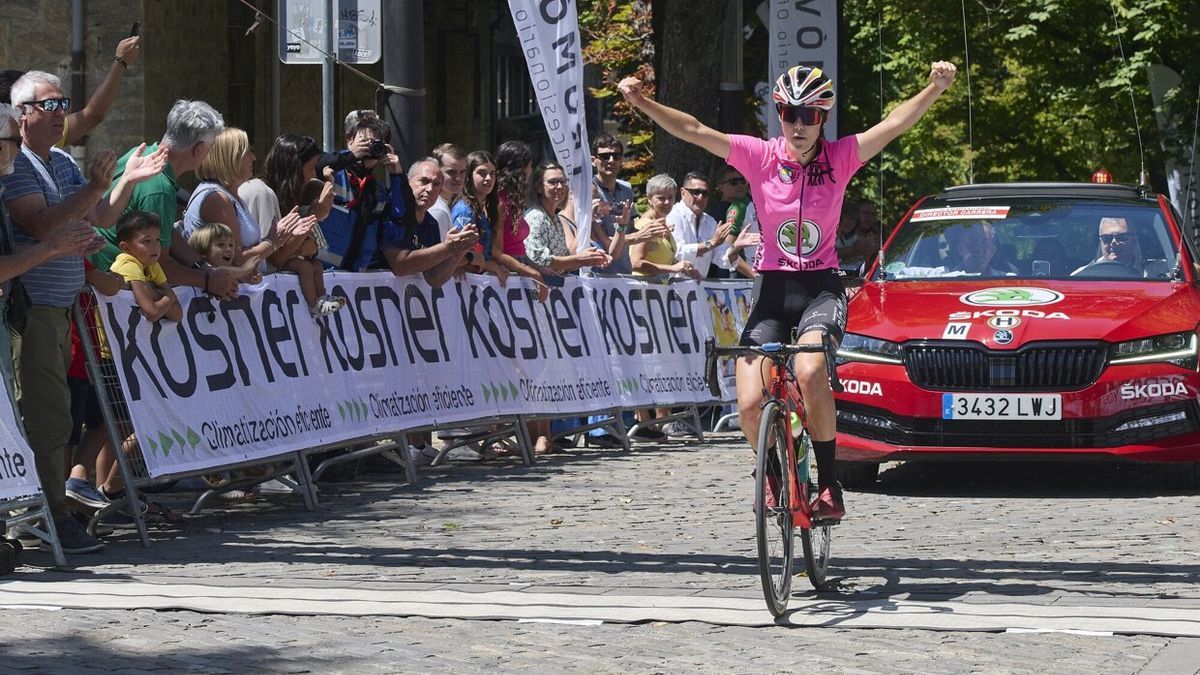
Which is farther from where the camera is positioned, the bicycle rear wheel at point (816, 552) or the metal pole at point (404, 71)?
the metal pole at point (404, 71)

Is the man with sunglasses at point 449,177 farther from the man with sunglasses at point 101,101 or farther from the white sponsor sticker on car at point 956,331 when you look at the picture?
the white sponsor sticker on car at point 956,331

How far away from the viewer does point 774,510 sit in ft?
25.1

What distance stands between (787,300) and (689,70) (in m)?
14.2

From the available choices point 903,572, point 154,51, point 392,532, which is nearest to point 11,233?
point 392,532

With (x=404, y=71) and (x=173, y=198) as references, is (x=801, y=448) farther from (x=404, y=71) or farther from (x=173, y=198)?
(x=404, y=71)

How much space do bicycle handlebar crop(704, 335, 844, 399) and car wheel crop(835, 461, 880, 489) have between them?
13.9 feet

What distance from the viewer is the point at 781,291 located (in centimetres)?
834

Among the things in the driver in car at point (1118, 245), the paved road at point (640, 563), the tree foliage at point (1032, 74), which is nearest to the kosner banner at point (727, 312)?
the paved road at point (640, 563)

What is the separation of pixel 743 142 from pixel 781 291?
2.10ft

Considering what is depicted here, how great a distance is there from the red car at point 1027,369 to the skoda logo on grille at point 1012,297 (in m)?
0.01

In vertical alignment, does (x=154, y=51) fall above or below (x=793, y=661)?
above

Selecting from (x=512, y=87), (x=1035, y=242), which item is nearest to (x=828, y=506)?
(x=1035, y=242)

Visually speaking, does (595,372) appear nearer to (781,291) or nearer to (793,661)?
→ (781,291)

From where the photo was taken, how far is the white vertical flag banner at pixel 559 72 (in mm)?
13805
